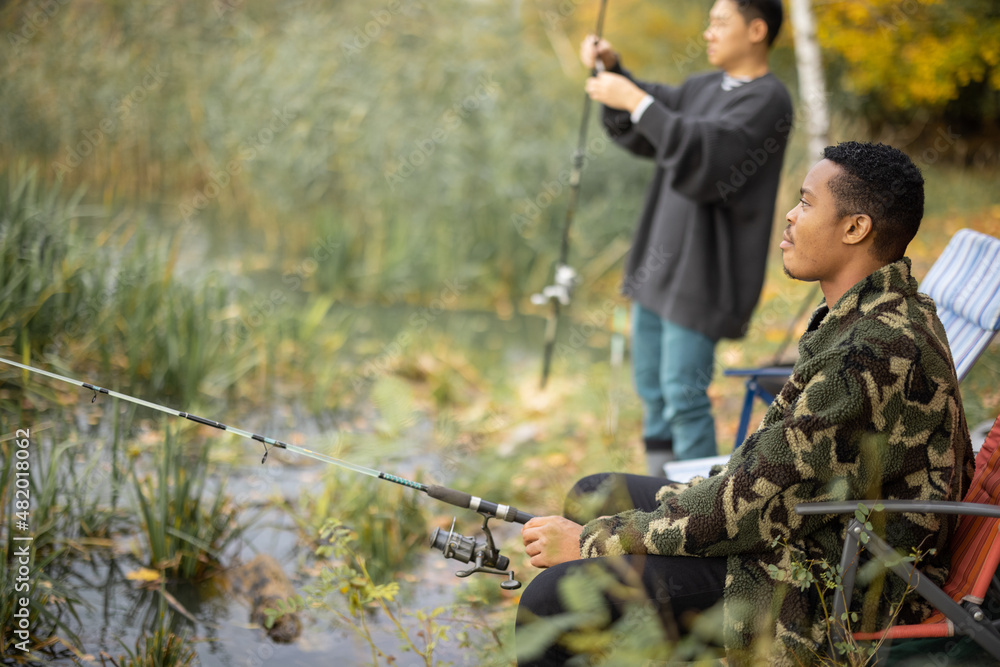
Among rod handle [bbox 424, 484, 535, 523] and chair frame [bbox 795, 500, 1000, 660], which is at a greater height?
chair frame [bbox 795, 500, 1000, 660]

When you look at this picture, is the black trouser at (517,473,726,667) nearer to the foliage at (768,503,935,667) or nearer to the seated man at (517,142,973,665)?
the seated man at (517,142,973,665)

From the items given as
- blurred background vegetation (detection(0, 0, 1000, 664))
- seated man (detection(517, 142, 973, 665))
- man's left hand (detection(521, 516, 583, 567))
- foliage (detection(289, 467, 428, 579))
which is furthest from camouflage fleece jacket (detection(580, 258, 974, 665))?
blurred background vegetation (detection(0, 0, 1000, 664))

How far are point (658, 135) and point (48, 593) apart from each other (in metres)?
2.16

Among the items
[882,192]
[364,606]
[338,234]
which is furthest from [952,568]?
[338,234]

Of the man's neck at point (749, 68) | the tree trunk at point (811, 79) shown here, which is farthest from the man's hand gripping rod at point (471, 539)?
the tree trunk at point (811, 79)

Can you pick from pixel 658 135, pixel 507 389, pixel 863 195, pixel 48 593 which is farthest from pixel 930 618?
pixel 507 389

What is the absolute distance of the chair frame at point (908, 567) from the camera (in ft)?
4.76

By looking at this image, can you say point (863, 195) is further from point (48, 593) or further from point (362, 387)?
point (362, 387)

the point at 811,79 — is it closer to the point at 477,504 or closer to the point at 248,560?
the point at 248,560

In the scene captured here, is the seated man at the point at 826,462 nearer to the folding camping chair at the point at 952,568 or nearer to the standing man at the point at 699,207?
the folding camping chair at the point at 952,568

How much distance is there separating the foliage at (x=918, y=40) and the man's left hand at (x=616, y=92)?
19.7 feet

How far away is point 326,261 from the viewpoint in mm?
5590

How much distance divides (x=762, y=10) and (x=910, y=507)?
182 cm

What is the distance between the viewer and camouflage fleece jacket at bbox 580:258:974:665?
59.5 inches
